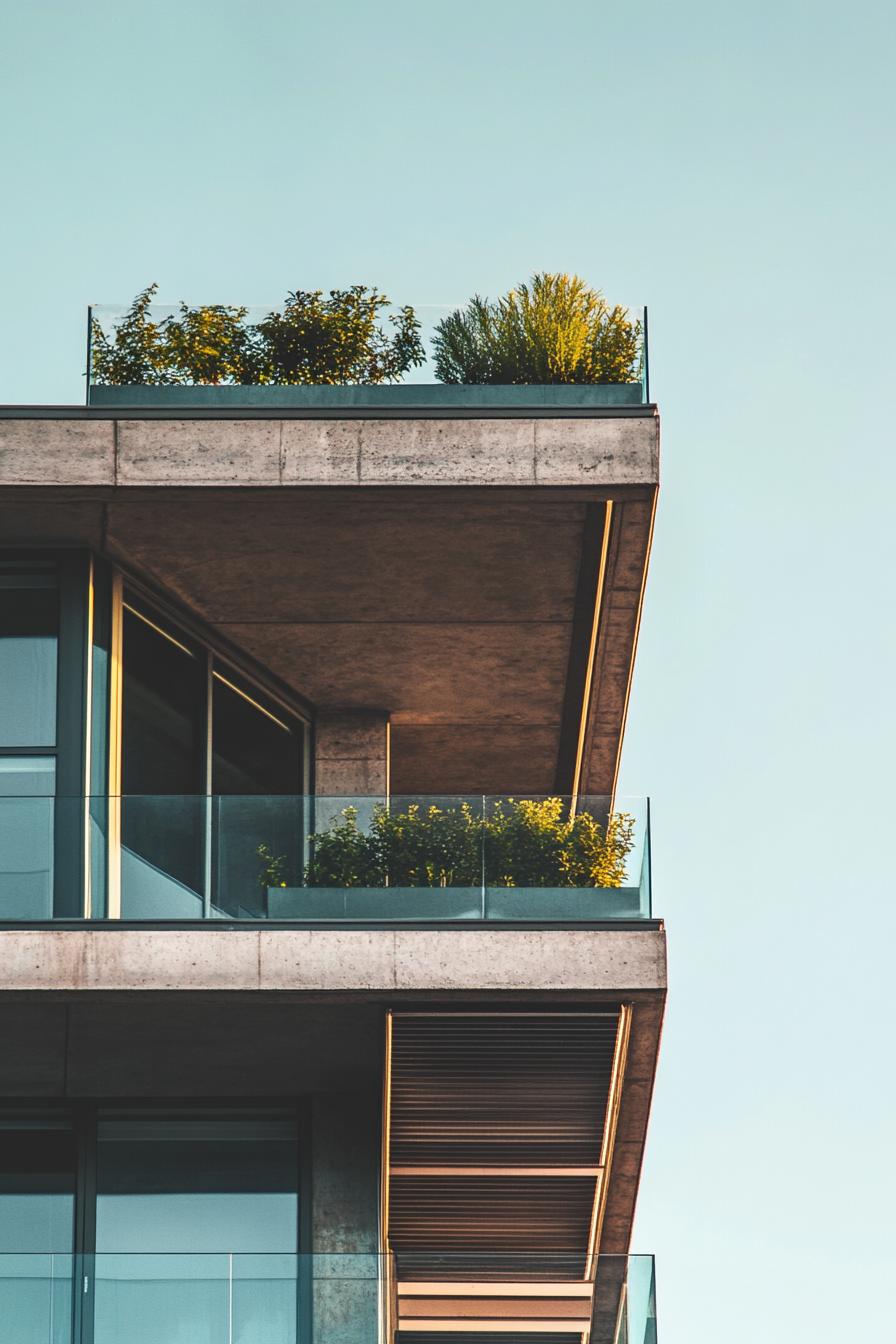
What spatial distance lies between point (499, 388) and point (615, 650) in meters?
2.90

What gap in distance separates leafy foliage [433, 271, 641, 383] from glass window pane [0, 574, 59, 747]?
360 centimetres

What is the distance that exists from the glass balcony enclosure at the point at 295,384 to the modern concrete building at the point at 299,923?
0.21 feet

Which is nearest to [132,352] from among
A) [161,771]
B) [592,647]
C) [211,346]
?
[211,346]

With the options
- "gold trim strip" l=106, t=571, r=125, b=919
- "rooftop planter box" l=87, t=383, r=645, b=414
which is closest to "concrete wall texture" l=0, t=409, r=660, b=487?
"rooftop planter box" l=87, t=383, r=645, b=414

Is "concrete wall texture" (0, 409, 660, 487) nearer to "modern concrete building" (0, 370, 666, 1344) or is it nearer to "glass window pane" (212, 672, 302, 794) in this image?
"modern concrete building" (0, 370, 666, 1344)

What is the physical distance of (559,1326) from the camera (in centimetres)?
1664

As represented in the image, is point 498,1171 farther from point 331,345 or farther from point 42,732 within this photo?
point 331,345

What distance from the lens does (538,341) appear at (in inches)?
738

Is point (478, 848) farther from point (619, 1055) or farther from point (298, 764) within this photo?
point (298, 764)

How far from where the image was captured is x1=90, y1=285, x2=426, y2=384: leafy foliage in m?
18.4

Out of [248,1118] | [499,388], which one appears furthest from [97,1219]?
[499,388]

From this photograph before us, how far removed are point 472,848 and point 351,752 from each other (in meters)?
3.83

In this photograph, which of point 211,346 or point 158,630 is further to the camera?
point 158,630

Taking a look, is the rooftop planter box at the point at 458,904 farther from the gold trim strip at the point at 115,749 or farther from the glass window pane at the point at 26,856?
the glass window pane at the point at 26,856
